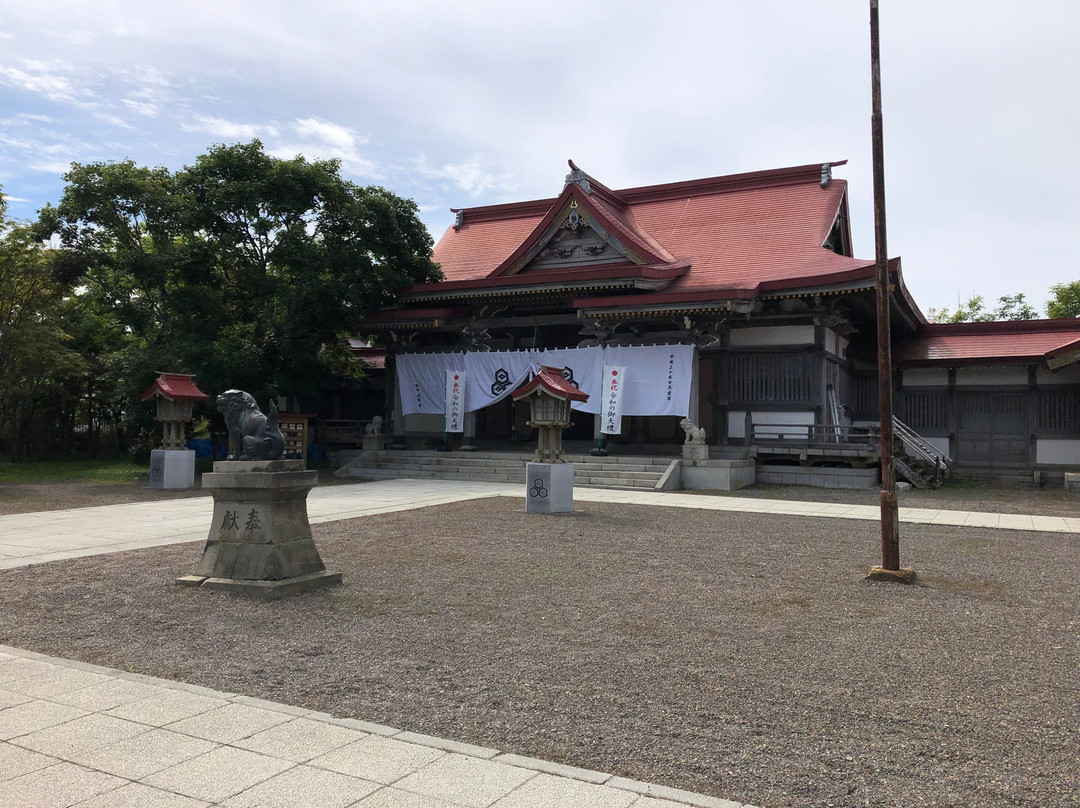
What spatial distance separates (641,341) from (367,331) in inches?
321

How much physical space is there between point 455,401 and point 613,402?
4.78 metres

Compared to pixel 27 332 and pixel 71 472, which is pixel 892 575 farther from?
pixel 27 332

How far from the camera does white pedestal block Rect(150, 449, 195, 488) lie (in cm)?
1614

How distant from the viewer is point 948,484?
760 inches

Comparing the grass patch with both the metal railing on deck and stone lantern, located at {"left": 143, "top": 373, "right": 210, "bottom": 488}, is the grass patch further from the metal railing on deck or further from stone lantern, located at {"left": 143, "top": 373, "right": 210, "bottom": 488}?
the metal railing on deck

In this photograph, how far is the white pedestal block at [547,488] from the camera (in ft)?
41.8

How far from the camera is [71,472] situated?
821 inches

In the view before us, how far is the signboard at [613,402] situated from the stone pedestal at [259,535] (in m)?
12.9

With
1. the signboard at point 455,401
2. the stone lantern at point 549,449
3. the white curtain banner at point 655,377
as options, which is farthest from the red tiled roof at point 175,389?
the white curtain banner at point 655,377

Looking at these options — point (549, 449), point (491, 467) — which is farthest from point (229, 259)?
point (549, 449)

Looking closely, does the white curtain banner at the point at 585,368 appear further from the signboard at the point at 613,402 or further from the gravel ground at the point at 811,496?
the gravel ground at the point at 811,496

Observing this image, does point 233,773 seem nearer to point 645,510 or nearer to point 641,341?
point 645,510

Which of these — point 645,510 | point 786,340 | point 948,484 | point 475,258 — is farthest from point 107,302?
point 948,484

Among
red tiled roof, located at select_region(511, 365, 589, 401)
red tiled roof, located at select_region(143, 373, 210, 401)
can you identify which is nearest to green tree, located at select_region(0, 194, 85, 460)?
red tiled roof, located at select_region(143, 373, 210, 401)
